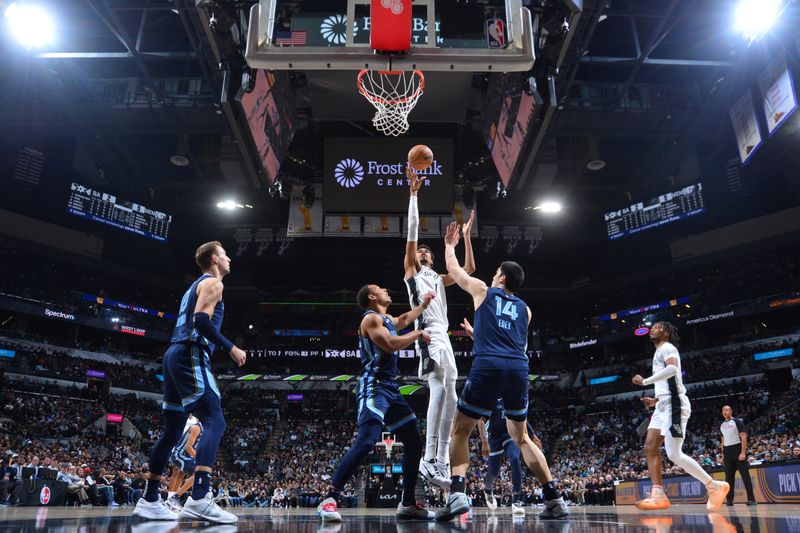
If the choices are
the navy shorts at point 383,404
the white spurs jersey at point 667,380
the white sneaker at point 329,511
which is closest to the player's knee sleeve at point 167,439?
the white sneaker at point 329,511

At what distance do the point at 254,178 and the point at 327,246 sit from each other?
38.1 feet

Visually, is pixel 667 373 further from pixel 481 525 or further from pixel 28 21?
pixel 28 21

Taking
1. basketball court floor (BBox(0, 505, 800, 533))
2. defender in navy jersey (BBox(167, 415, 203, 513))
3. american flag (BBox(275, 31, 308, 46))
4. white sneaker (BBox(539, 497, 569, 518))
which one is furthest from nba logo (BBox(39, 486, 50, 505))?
white sneaker (BBox(539, 497, 569, 518))

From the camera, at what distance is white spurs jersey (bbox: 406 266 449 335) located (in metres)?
6.10

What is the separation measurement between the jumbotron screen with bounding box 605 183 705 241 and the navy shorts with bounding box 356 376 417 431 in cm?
2084

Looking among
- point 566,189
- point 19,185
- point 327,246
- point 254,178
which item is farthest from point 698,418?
point 19,185

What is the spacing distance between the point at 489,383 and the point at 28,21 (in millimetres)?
13708

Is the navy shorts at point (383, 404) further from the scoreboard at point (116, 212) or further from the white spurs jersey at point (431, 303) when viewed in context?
the scoreboard at point (116, 212)

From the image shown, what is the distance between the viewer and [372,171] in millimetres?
18094

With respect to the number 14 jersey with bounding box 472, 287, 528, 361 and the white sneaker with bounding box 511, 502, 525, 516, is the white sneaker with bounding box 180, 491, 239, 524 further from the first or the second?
the white sneaker with bounding box 511, 502, 525, 516

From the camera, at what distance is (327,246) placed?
92.4 feet

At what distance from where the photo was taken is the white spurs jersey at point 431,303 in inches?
240

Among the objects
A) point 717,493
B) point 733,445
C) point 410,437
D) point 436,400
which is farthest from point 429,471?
point 733,445

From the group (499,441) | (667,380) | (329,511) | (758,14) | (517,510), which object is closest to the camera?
(329,511)
